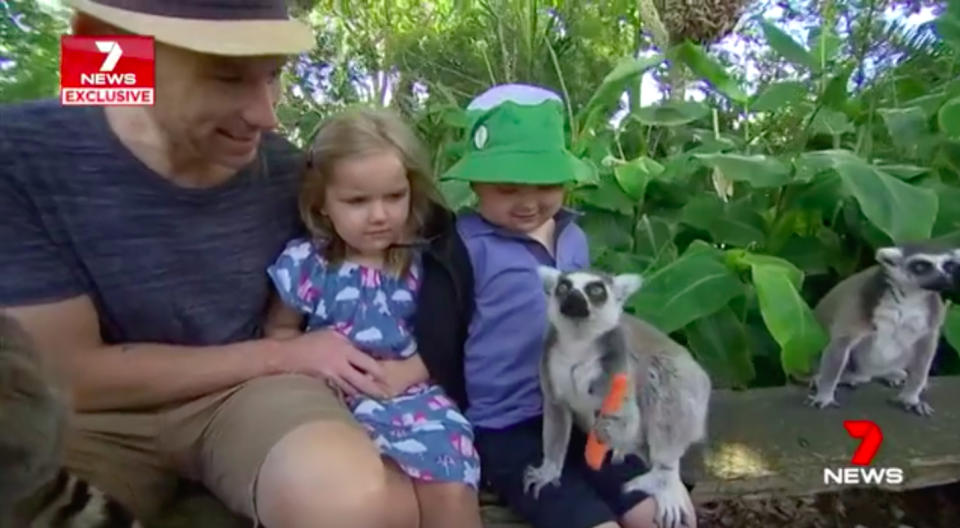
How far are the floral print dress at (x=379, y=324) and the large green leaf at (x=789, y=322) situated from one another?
880mm

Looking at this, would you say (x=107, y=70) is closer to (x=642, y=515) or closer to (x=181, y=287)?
(x=181, y=287)

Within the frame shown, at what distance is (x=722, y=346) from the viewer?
293cm

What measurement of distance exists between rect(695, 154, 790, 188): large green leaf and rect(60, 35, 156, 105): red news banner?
5.50ft

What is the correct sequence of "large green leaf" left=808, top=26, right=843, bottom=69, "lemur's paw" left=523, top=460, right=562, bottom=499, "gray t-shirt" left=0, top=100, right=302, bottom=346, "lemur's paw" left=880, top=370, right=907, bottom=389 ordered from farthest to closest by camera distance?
"large green leaf" left=808, top=26, right=843, bottom=69 → "lemur's paw" left=880, top=370, right=907, bottom=389 → "lemur's paw" left=523, top=460, right=562, bottom=499 → "gray t-shirt" left=0, top=100, right=302, bottom=346

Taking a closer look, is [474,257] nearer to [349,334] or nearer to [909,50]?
[349,334]

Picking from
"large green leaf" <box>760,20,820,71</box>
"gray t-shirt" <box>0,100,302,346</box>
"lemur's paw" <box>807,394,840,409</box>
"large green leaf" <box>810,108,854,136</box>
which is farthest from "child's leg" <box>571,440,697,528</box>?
"large green leaf" <box>760,20,820,71</box>

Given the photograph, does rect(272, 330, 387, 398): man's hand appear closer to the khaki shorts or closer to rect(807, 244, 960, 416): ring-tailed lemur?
the khaki shorts

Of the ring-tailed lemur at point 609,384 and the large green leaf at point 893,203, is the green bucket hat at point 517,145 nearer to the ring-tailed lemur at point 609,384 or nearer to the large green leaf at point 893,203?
the ring-tailed lemur at point 609,384

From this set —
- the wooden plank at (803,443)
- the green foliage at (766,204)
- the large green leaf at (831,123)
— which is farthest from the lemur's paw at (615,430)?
the large green leaf at (831,123)

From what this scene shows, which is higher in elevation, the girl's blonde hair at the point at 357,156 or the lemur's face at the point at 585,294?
the girl's blonde hair at the point at 357,156

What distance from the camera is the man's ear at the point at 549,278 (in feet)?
7.09

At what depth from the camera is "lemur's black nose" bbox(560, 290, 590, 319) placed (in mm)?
2117

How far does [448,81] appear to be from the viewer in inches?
256

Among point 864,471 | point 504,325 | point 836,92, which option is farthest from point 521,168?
point 836,92
